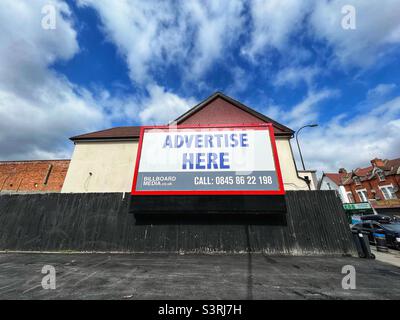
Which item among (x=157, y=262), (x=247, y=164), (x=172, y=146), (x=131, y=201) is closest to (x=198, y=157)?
(x=172, y=146)

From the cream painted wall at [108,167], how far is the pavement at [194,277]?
6.08 metres

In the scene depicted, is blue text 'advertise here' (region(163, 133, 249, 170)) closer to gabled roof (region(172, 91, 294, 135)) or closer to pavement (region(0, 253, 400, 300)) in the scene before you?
pavement (region(0, 253, 400, 300))

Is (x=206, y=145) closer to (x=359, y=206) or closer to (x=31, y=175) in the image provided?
(x=31, y=175)

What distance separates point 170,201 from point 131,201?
168cm

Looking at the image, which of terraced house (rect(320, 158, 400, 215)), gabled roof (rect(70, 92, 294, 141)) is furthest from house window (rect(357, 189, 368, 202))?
gabled roof (rect(70, 92, 294, 141))

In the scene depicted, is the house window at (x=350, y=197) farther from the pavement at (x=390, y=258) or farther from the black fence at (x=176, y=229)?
the black fence at (x=176, y=229)

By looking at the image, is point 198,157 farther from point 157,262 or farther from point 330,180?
point 330,180

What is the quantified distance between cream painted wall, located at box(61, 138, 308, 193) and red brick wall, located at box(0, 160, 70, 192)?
9.86 meters

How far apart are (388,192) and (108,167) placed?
41435 mm

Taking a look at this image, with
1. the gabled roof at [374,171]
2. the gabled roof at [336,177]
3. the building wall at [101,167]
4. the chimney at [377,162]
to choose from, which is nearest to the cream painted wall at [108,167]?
the building wall at [101,167]

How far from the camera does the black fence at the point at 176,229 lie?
7.14 meters

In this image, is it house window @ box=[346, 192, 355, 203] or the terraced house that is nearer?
the terraced house

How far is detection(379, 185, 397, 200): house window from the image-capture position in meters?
27.7

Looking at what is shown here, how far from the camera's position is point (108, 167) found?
1311 centimetres
